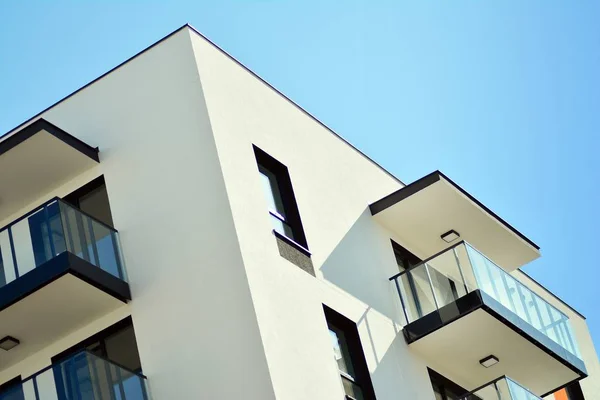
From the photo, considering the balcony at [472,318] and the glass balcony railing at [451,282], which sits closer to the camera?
the balcony at [472,318]

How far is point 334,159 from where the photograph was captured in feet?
84.2

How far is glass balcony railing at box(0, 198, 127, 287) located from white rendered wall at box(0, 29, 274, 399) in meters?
0.31

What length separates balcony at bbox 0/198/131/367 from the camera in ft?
70.0

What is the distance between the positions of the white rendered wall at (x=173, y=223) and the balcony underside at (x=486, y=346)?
467 centimetres

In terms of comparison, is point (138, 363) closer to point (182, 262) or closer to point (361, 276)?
point (182, 262)

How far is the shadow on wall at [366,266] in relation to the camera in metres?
23.6

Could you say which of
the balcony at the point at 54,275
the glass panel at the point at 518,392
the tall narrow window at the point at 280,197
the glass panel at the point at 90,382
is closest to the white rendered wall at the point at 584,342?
the glass panel at the point at 518,392

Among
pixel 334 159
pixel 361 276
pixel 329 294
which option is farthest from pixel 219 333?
pixel 334 159

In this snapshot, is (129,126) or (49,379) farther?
(129,126)

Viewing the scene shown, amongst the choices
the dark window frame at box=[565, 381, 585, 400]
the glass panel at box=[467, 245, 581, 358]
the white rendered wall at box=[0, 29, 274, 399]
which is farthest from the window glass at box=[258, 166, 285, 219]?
the dark window frame at box=[565, 381, 585, 400]

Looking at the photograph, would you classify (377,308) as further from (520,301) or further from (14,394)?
(14,394)

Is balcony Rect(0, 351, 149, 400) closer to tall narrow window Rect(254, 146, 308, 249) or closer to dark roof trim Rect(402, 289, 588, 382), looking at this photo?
tall narrow window Rect(254, 146, 308, 249)

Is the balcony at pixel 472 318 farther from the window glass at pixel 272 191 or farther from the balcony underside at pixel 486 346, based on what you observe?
A: the window glass at pixel 272 191

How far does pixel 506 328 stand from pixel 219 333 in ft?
21.0
